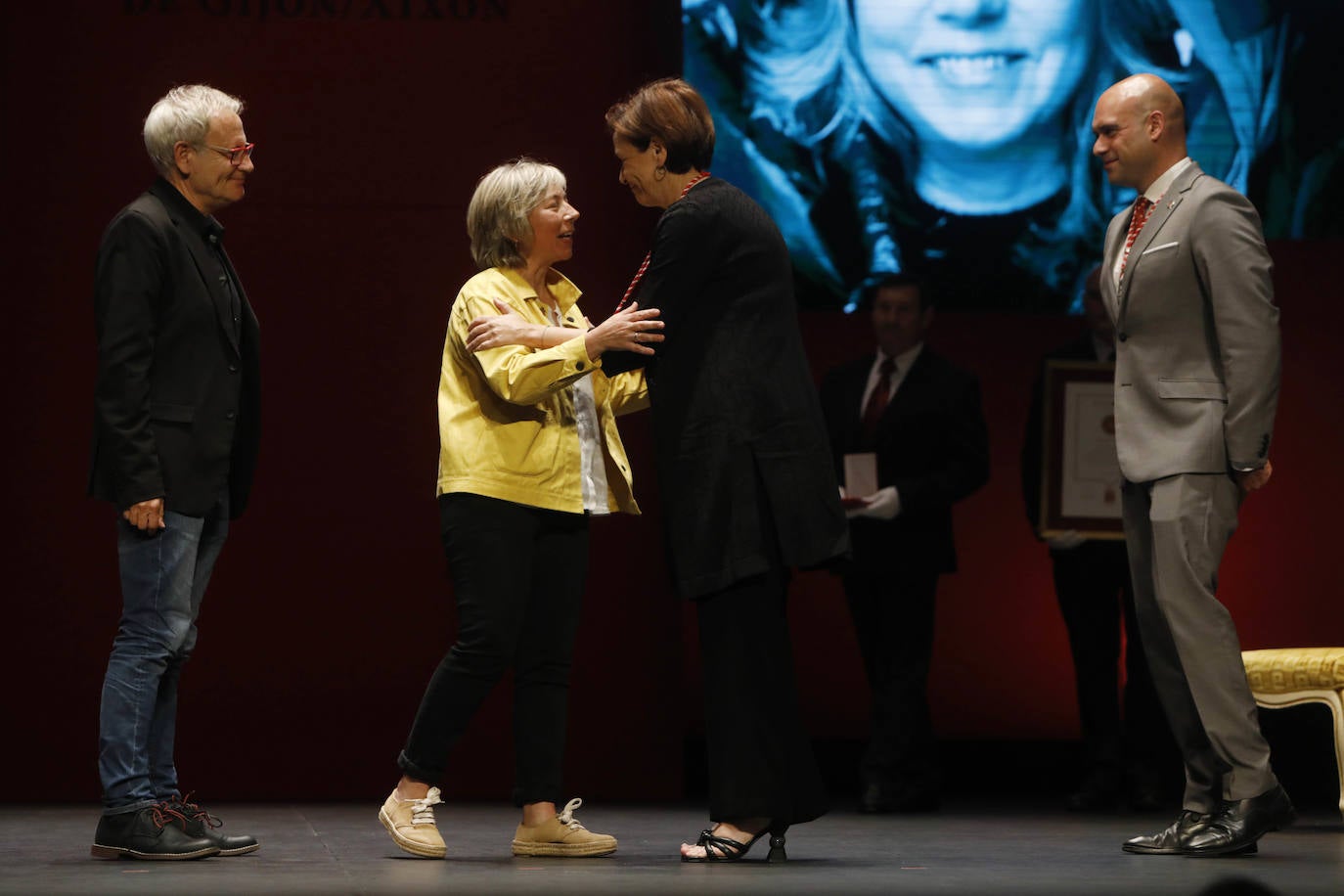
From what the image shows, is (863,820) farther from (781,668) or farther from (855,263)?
(855,263)

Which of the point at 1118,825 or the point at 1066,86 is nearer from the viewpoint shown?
the point at 1118,825

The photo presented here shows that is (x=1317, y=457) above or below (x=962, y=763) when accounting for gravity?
above

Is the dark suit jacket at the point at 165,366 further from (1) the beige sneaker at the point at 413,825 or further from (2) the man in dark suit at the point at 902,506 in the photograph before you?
(2) the man in dark suit at the point at 902,506

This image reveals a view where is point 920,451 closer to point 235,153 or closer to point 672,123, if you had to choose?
point 672,123

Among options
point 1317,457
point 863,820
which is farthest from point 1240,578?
point 863,820

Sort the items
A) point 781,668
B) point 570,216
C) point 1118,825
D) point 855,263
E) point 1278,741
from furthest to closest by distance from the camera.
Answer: point 855,263 → point 1278,741 → point 1118,825 → point 570,216 → point 781,668

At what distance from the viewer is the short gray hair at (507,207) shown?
12.8 feet

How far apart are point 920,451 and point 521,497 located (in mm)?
2094

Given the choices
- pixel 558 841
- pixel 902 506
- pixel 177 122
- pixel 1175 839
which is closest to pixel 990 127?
pixel 902 506

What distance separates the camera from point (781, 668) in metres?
3.63

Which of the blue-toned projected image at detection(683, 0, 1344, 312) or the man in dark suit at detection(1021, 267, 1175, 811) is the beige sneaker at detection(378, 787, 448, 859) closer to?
the man in dark suit at detection(1021, 267, 1175, 811)

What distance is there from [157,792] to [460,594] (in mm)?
837

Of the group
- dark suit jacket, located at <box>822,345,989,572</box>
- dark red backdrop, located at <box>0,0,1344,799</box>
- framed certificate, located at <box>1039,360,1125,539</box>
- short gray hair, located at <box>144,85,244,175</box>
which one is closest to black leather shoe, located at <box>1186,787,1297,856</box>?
dark suit jacket, located at <box>822,345,989,572</box>

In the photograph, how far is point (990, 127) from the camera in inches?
248
